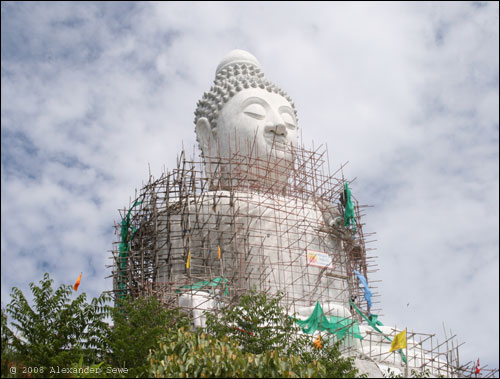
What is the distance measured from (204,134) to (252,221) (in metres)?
3.65

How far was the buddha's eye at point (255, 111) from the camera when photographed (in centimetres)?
1977

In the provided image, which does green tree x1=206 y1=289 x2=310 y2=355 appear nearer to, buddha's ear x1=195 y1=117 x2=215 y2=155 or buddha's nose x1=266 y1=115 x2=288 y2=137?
buddha's nose x1=266 y1=115 x2=288 y2=137

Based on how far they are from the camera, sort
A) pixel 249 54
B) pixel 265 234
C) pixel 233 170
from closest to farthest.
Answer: pixel 265 234 < pixel 233 170 < pixel 249 54

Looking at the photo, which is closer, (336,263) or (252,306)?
(252,306)

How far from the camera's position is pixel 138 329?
1387 cm

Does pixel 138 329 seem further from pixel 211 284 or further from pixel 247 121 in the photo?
pixel 247 121

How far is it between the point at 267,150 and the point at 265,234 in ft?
8.61

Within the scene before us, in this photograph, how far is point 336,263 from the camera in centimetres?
1861

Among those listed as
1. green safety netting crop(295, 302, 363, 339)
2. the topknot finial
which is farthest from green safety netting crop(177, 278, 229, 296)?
the topknot finial

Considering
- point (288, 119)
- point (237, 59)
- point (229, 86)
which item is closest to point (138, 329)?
point (288, 119)

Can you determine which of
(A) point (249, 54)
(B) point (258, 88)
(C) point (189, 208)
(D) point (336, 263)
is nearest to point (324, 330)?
(D) point (336, 263)

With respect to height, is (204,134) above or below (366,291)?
above

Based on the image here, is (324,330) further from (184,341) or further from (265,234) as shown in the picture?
(184,341)

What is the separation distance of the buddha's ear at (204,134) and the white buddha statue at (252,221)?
0.03 meters
